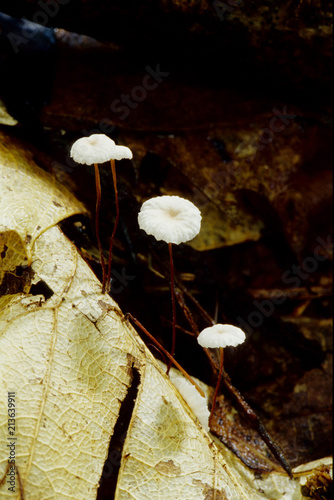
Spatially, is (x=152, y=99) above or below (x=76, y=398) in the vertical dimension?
above

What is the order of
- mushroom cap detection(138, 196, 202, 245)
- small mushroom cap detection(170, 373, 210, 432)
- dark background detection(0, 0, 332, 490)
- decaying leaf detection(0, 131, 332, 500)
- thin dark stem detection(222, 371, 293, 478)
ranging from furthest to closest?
1. dark background detection(0, 0, 332, 490)
2. thin dark stem detection(222, 371, 293, 478)
3. small mushroom cap detection(170, 373, 210, 432)
4. mushroom cap detection(138, 196, 202, 245)
5. decaying leaf detection(0, 131, 332, 500)

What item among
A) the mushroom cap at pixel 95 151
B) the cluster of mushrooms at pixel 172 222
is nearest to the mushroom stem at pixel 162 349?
the cluster of mushrooms at pixel 172 222

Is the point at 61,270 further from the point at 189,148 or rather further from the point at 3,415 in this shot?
the point at 189,148

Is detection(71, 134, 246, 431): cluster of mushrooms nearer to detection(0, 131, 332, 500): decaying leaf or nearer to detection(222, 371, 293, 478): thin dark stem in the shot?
detection(0, 131, 332, 500): decaying leaf

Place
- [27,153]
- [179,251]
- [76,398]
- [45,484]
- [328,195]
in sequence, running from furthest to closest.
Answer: [328,195] < [179,251] < [27,153] < [76,398] < [45,484]

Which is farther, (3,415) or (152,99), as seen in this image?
(152,99)

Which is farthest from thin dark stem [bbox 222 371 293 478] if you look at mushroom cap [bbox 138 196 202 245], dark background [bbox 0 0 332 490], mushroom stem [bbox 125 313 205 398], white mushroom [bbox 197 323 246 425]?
mushroom cap [bbox 138 196 202 245]

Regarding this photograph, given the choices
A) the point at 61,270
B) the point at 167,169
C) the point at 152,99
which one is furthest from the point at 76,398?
the point at 152,99
